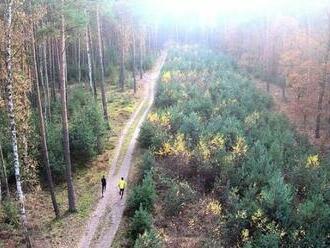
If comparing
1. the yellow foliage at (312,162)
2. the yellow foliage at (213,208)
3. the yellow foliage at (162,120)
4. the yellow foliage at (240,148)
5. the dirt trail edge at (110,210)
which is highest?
the yellow foliage at (162,120)

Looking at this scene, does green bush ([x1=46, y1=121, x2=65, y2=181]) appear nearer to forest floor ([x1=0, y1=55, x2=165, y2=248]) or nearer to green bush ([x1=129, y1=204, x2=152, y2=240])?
forest floor ([x1=0, y1=55, x2=165, y2=248])

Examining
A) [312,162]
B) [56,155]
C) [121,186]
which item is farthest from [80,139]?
[312,162]

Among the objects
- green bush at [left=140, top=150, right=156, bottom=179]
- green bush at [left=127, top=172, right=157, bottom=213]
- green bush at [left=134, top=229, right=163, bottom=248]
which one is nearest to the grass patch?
green bush at [left=127, top=172, right=157, bottom=213]

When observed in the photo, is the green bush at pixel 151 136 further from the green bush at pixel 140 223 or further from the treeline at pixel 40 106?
the green bush at pixel 140 223

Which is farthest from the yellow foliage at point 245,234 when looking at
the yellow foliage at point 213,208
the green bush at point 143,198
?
the green bush at point 143,198

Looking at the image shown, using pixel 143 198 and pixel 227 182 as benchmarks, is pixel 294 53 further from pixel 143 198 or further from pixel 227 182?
pixel 143 198

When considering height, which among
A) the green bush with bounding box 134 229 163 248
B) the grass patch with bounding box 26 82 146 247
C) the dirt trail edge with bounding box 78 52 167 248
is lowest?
the grass patch with bounding box 26 82 146 247
